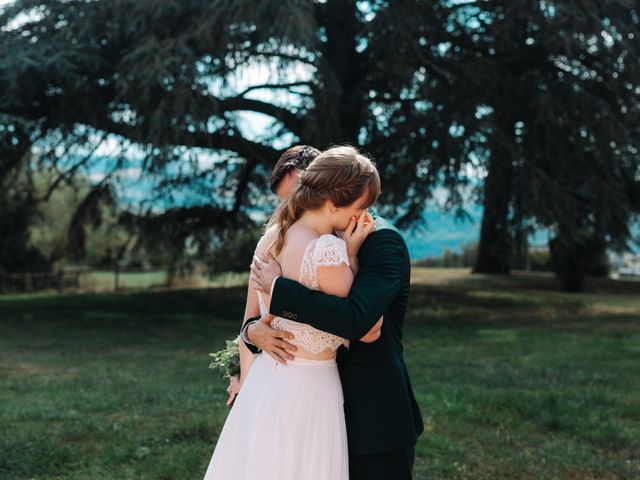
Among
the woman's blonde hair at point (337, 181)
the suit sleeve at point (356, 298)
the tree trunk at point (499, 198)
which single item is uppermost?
the tree trunk at point (499, 198)

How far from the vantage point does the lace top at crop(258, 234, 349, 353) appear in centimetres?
244

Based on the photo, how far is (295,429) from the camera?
2.55 metres

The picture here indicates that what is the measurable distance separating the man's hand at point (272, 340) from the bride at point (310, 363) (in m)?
0.02

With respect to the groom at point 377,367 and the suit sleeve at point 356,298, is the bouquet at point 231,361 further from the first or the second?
the suit sleeve at point 356,298

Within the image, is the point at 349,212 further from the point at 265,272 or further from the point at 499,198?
the point at 499,198

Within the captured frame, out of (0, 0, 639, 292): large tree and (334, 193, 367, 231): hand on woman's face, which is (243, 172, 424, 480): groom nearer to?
(334, 193, 367, 231): hand on woman's face

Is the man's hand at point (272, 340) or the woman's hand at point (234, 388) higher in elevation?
the man's hand at point (272, 340)

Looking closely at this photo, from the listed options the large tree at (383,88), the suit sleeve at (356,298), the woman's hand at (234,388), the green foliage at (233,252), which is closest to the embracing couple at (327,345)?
the suit sleeve at (356,298)

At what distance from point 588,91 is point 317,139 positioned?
211 inches

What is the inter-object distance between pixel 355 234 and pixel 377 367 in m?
0.47

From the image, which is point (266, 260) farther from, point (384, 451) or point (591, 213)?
point (591, 213)

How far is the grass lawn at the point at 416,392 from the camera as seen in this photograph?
16.5 feet

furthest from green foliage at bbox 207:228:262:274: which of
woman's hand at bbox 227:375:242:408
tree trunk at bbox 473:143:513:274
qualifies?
woman's hand at bbox 227:375:242:408

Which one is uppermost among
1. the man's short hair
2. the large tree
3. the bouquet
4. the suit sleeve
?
the large tree
